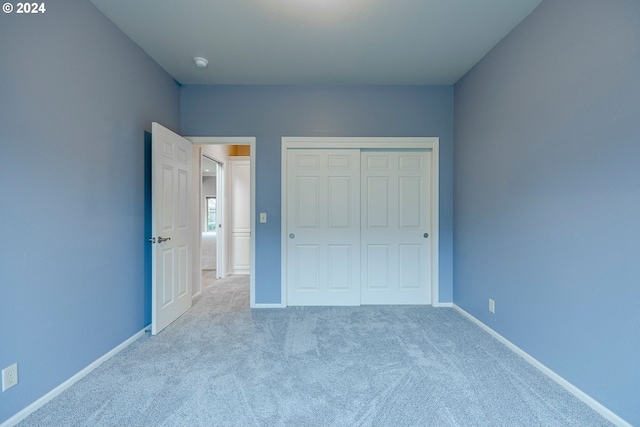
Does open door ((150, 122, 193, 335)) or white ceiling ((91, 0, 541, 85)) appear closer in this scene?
white ceiling ((91, 0, 541, 85))

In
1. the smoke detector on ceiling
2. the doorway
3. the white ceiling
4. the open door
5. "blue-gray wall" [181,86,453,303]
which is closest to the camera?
the white ceiling

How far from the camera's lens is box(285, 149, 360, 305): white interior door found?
10.7 feet

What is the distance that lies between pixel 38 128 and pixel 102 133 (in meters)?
0.49

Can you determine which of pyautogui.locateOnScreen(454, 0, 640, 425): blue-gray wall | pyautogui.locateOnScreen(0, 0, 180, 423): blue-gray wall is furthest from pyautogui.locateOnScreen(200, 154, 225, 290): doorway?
pyautogui.locateOnScreen(454, 0, 640, 425): blue-gray wall

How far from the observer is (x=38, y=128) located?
1577 millimetres

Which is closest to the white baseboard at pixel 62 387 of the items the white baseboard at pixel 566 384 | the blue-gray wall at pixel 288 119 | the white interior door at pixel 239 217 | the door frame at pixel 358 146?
the blue-gray wall at pixel 288 119

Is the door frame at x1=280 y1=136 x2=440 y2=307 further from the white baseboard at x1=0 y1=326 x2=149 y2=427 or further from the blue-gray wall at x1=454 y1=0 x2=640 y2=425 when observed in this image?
the white baseboard at x1=0 y1=326 x2=149 y2=427

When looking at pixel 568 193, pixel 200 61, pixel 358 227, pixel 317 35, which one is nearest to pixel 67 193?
pixel 200 61

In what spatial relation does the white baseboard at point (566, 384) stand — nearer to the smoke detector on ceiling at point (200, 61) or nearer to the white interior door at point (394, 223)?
the white interior door at point (394, 223)

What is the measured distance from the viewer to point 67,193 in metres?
1.76

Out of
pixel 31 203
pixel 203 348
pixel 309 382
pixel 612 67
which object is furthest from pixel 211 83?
pixel 612 67

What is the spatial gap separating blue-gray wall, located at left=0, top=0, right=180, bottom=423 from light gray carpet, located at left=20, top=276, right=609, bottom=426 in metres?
0.35

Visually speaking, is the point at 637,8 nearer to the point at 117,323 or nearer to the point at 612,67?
the point at 612,67

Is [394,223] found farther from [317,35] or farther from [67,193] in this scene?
[67,193]
